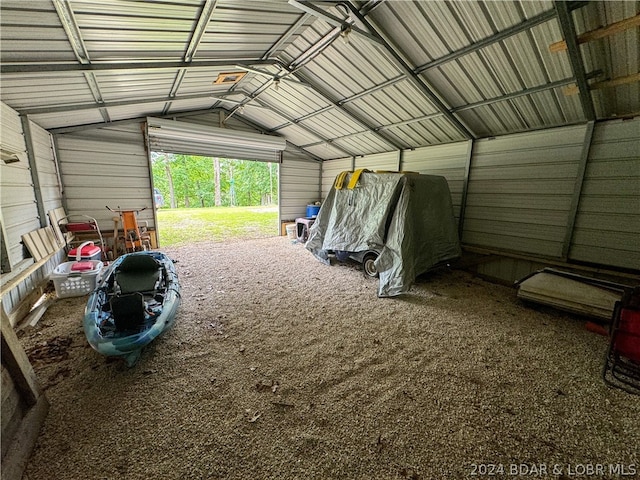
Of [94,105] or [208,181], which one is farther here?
[208,181]

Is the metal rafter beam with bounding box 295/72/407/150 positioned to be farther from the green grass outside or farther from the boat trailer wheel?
the green grass outside

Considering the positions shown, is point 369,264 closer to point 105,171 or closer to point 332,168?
point 332,168

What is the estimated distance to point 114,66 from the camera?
3.06 metres

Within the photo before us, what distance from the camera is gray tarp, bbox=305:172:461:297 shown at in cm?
401

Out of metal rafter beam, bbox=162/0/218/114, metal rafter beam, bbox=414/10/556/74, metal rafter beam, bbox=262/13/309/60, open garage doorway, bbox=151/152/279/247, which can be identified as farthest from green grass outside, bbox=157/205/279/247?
metal rafter beam, bbox=414/10/556/74

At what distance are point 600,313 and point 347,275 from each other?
3500 millimetres

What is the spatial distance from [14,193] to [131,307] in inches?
117

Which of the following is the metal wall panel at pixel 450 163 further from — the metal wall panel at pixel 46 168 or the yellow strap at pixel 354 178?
the metal wall panel at pixel 46 168

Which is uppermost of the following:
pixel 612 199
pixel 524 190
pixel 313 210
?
pixel 524 190

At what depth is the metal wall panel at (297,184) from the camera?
337 inches

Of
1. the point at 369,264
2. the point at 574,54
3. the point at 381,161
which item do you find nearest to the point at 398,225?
the point at 369,264

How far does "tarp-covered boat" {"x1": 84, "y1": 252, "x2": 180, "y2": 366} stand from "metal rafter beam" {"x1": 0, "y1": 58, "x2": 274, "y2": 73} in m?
2.29

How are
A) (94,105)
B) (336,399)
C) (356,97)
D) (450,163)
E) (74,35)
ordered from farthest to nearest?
(450,163), (356,97), (94,105), (74,35), (336,399)

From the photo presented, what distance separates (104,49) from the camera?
2775 mm
